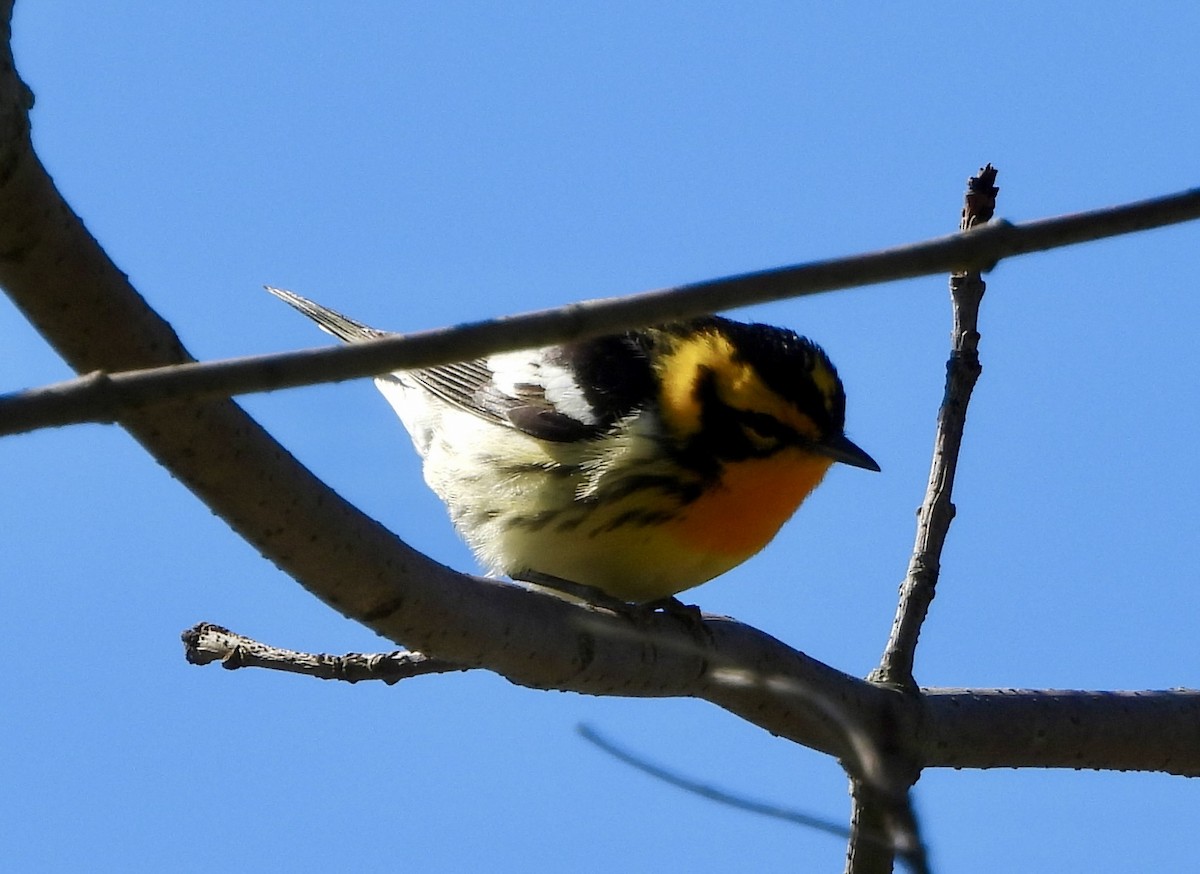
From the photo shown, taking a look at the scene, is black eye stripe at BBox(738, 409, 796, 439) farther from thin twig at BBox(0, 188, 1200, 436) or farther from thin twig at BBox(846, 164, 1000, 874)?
thin twig at BBox(0, 188, 1200, 436)

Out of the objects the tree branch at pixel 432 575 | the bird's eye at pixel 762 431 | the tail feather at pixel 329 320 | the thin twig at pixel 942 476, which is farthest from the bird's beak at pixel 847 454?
the tail feather at pixel 329 320

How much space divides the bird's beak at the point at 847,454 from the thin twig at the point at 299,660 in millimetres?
1766

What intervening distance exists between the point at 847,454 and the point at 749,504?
0.47 m

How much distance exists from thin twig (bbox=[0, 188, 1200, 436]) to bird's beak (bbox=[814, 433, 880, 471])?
3.47 meters

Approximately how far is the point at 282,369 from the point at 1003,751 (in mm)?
3061

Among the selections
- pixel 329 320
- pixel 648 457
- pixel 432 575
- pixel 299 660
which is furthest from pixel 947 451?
pixel 329 320

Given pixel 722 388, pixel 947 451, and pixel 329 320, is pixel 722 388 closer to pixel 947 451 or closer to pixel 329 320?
pixel 947 451

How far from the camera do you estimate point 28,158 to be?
7.66ft

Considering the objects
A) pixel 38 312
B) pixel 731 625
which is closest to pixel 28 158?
pixel 38 312

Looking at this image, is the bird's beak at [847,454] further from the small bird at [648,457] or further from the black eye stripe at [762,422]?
the black eye stripe at [762,422]

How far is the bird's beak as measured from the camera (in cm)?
551

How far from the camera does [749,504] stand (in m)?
5.34

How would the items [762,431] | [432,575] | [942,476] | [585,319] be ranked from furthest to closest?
[762,431] < [942,476] < [432,575] < [585,319]

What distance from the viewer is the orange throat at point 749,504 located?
17.2ft
